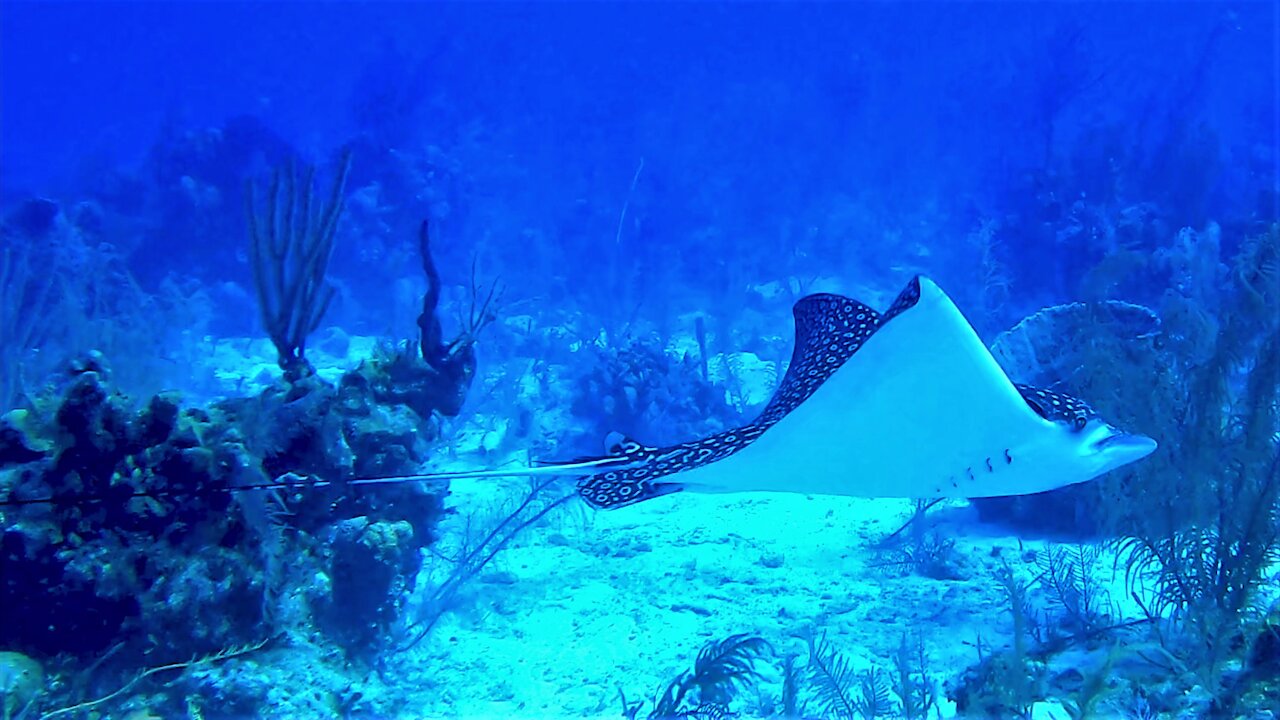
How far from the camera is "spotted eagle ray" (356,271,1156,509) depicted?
114 inches

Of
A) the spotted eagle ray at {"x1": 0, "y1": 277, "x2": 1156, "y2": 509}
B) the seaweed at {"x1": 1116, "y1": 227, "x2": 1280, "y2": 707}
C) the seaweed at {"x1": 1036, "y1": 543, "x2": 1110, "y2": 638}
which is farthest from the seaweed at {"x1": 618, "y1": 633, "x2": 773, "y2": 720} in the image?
the seaweed at {"x1": 1116, "y1": 227, "x2": 1280, "y2": 707}

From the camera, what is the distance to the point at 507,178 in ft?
111

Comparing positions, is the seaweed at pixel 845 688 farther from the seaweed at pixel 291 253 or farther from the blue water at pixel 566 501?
the seaweed at pixel 291 253

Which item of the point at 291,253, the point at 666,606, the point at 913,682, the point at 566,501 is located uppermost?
the point at 291,253

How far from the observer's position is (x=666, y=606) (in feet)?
18.6

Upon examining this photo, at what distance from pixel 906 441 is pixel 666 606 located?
3129mm

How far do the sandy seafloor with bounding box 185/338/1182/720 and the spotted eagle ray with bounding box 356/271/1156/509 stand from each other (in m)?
1.41

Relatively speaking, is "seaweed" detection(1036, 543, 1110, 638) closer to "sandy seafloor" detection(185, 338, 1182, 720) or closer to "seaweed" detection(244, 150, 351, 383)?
"sandy seafloor" detection(185, 338, 1182, 720)

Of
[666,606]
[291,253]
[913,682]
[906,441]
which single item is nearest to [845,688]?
[913,682]

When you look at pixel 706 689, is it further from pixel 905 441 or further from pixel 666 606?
pixel 905 441

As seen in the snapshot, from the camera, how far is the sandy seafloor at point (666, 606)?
4629 mm

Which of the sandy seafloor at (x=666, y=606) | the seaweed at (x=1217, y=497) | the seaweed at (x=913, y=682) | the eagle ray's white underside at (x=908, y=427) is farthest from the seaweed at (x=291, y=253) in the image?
the seaweed at (x=1217, y=497)

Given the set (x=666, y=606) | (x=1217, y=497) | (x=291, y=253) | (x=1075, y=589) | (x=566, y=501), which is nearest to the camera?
(x=1217, y=497)

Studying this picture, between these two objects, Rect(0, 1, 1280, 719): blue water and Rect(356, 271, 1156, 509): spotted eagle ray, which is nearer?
Rect(356, 271, 1156, 509): spotted eagle ray
